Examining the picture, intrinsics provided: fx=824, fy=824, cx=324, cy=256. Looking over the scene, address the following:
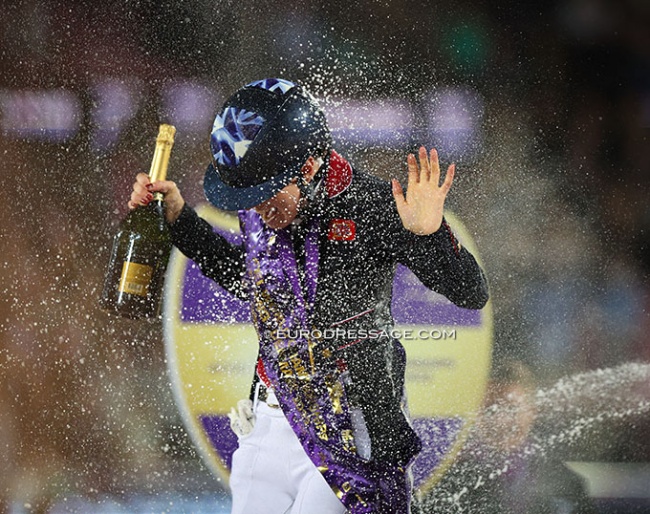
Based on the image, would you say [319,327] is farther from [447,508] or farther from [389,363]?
[447,508]

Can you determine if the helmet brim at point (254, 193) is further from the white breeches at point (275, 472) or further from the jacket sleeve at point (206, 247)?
the white breeches at point (275, 472)

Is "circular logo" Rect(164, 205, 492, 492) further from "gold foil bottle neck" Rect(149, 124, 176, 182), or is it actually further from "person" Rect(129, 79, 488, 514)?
"person" Rect(129, 79, 488, 514)

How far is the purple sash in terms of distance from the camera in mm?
1668

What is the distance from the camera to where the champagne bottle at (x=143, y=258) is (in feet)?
6.40

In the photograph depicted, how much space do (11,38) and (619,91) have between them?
1.75 meters

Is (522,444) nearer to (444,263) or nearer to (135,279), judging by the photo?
(444,263)

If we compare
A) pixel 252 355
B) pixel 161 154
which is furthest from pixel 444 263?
pixel 252 355

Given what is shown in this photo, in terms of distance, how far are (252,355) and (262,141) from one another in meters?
0.96

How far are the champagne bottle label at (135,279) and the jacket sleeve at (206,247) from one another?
0.19m

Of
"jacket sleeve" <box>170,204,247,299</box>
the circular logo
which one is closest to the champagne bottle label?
"jacket sleeve" <box>170,204,247,299</box>

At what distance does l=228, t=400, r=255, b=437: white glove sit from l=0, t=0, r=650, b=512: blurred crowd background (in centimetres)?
70

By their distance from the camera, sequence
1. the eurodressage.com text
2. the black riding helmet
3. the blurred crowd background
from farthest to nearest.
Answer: the blurred crowd background, the eurodressage.com text, the black riding helmet

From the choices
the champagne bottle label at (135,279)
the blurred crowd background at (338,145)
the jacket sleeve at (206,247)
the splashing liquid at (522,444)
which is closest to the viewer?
the jacket sleeve at (206,247)

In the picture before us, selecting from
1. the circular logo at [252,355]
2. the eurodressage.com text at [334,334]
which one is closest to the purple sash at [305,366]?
the eurodressage.com text at [334,334]
